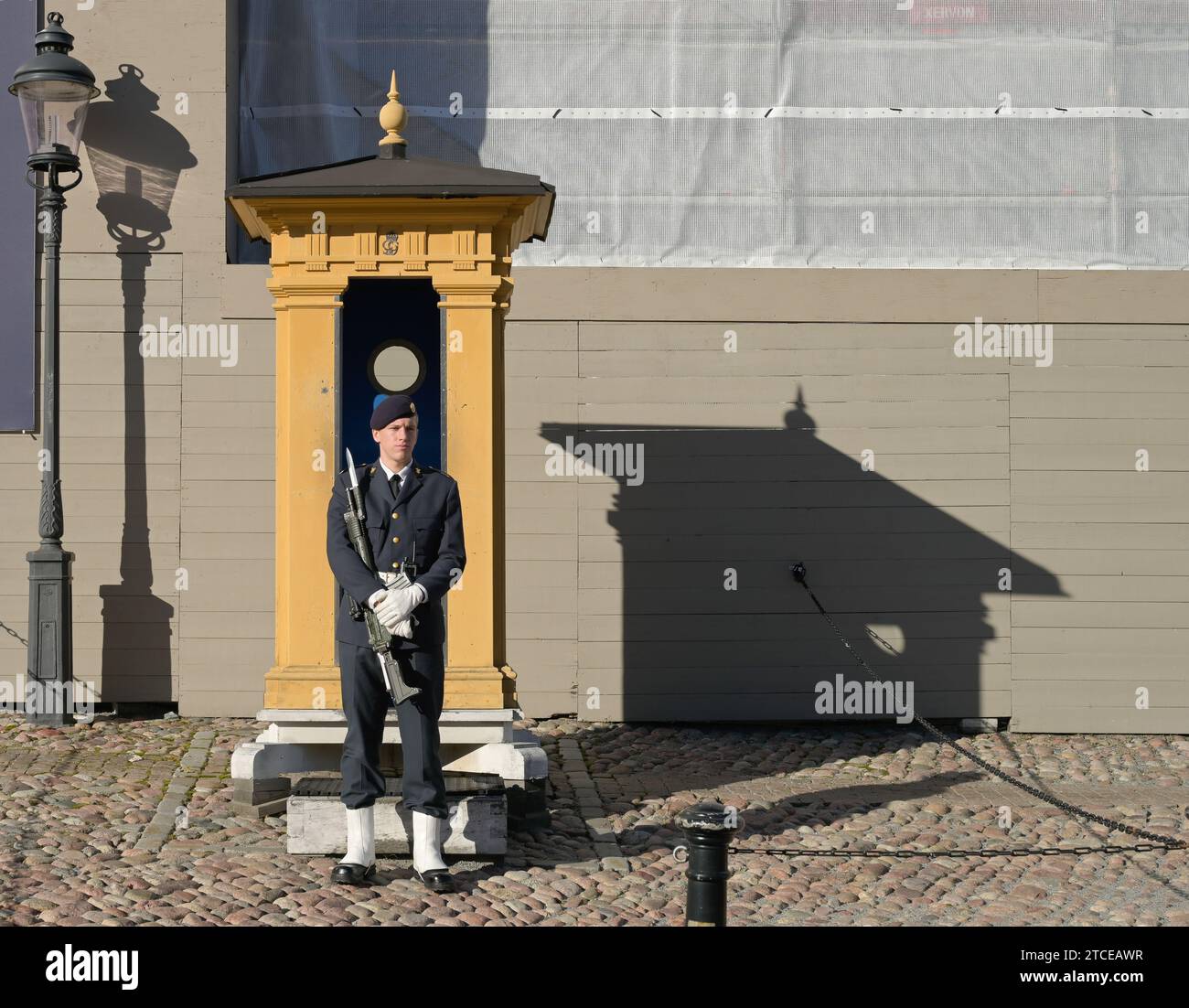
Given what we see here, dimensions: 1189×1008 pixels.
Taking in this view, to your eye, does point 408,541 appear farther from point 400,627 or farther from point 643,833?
point 643,833

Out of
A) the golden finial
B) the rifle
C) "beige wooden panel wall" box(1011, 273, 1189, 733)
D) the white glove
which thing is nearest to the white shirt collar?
the rifle

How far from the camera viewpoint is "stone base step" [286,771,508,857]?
5.69 m

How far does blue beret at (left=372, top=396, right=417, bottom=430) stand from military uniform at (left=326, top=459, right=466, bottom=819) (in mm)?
184

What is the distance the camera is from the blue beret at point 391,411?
220 inches

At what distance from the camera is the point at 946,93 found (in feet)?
31.5

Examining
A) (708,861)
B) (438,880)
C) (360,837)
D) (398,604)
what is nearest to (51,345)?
(398,604)

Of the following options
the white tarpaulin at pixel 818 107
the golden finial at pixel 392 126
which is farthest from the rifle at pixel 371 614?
the white tarpaulin at pixel 818 107

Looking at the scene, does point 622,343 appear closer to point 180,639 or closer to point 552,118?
point 552,118

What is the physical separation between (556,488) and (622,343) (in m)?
0.98

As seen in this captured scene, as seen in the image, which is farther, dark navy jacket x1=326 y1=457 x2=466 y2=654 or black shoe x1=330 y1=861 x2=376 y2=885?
dark navy jacket x1=326 y1=457 x2=466 y2=654

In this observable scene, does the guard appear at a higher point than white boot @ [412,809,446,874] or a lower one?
higher

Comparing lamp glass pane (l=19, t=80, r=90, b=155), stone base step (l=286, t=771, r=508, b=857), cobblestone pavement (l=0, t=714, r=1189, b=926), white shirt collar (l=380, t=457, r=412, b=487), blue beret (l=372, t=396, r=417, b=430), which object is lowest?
cobblestone pavement (l=0, t=714, r=1189, b=926)

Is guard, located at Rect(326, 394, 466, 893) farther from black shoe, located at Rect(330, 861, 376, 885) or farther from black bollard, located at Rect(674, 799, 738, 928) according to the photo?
black bollard, located at Rect(674, 799, 738, 928)

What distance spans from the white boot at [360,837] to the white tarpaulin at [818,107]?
197 inches
